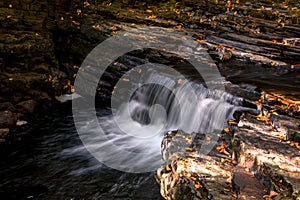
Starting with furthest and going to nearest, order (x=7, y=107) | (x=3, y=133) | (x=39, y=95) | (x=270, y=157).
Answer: (x=39, y=95), (x=7, y=107), (x=3, y=133), (x=270, y=157)

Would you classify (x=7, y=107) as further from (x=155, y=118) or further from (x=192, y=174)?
(x=192, y=174)

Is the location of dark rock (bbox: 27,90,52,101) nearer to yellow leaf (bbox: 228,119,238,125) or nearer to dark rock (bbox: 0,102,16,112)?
dark rock (bbox: 0,102,16,112)

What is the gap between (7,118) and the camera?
282 inches

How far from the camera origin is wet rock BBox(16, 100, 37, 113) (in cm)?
768

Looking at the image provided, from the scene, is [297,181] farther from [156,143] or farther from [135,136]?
[135,136]

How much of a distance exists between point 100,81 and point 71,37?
1.96 m

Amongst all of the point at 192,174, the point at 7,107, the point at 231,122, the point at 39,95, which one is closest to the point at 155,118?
the point at 231,122

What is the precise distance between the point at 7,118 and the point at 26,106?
2.36 ft

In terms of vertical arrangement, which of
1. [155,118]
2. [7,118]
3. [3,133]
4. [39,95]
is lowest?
[3,133]

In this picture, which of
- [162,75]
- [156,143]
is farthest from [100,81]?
[156,143]

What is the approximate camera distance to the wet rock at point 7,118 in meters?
7.05

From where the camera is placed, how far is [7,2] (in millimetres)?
8266

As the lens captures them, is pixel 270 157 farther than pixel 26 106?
No

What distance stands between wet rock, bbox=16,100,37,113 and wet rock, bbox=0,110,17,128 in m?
0.32
